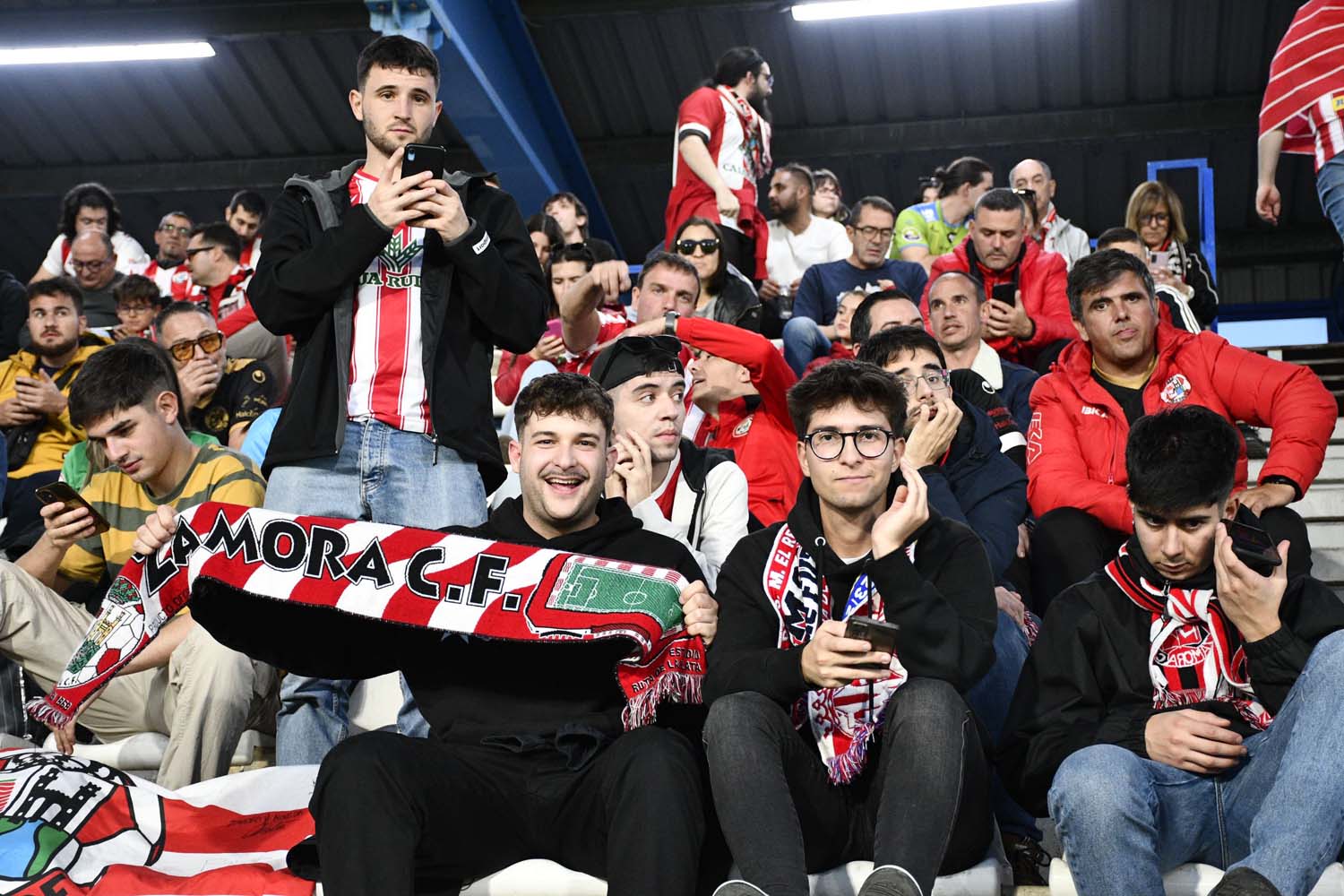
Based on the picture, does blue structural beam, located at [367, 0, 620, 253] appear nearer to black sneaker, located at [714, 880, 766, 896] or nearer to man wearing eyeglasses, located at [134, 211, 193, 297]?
man wearing eyeglasses, located at [134, 211, 193, 297]

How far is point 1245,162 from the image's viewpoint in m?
12.6

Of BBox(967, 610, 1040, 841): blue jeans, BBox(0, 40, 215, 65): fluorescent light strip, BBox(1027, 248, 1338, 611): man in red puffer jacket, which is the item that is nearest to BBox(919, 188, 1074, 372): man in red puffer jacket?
BBox(1027, 248, 1338, 611): man in red puffer jacket

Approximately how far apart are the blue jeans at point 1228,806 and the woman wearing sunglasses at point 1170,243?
4221 mm

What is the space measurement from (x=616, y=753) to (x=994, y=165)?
10.9m

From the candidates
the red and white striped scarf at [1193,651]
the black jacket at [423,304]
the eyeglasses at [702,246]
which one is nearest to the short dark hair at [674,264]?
the eyeglasses at [702,246]

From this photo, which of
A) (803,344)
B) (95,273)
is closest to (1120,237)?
(803,344)

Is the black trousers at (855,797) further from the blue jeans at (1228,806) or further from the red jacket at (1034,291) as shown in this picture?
the red jacket at (1034,291)

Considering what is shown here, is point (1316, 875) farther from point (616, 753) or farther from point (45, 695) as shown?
point (45, 695)

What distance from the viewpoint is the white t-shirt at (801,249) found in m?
7.39

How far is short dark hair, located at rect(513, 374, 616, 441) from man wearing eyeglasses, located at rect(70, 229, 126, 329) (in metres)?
4.63

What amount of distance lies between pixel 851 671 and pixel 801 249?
16.9 ft

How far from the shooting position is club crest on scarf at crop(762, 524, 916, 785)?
2.71 m

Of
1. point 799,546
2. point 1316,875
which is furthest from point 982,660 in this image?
point 1316,875

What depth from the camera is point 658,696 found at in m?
2.76
